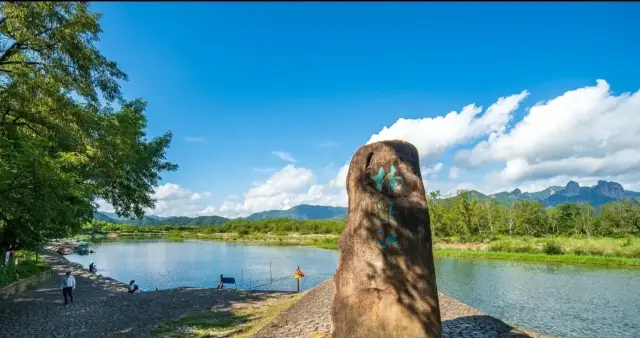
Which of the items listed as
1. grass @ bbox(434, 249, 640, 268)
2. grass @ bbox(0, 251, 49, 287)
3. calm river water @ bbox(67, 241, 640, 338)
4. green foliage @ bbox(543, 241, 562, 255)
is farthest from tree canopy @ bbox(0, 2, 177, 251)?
green foliage @ bbox(543, 241, 562, 255)

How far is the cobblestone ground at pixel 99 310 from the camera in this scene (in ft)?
45.4

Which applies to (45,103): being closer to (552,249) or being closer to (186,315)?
(186,315)

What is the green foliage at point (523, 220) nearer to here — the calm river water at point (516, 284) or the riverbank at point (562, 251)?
the riverbank at point (562, 251)

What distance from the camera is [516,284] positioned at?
29.4 metres

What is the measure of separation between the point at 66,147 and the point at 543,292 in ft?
95.4

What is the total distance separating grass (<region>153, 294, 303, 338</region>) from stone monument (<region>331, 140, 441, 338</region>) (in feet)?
17.5

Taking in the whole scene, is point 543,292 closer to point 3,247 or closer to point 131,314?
point 131,314

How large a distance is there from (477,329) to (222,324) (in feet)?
30.1

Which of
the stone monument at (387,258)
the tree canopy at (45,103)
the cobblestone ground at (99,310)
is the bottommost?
the cobblestone ground at (99,310)

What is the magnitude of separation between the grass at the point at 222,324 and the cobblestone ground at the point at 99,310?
79 centimetres

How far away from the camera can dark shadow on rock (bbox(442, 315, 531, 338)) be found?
10047 mm

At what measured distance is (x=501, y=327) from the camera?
10.9m

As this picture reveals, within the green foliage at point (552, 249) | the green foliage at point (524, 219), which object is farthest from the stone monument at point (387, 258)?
the green foliage at point (524, 219)

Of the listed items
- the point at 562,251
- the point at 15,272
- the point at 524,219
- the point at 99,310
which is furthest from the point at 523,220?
the point at 15,272
